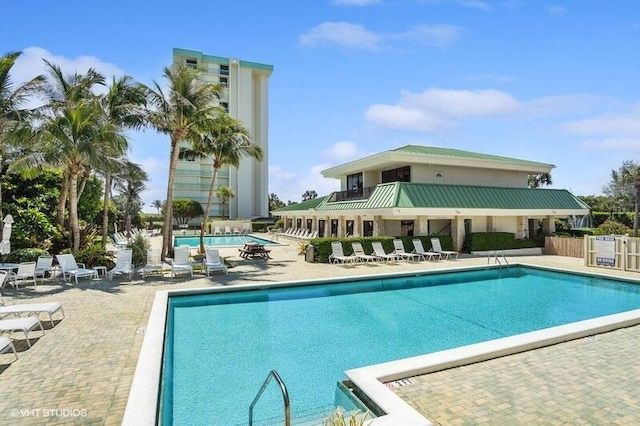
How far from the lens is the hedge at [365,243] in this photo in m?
19.5

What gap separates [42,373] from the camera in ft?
18.9

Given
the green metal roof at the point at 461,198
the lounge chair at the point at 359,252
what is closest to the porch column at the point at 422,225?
the green metal roof at the point at 461,198

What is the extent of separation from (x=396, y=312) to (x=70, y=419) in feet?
26.2

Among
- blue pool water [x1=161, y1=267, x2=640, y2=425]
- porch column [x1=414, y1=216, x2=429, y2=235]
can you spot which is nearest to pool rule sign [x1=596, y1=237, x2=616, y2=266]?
blue pool water [x1=161, y1=267, x2=640, y2=425]

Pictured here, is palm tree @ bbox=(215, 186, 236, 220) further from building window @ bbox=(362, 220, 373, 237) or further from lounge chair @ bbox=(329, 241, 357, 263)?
lounge chair @ bbox=(329, 241, 357, 263)

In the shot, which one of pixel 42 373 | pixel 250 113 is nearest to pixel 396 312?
pixel 42 373

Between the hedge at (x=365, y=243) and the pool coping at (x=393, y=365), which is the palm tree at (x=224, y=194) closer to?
the hedge at (x=365, y=243)

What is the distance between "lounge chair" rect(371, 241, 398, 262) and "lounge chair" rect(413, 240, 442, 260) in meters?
1.37

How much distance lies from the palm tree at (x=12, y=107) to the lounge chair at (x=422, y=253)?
18.1 meters

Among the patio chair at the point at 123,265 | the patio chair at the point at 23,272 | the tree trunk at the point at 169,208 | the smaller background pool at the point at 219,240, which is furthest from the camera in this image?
the smaller background pool at the point at 219,240

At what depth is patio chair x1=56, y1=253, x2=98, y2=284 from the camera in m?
13.5

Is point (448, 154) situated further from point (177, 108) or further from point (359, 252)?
point (177, 108)

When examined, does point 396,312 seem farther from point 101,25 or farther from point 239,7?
point 101,25

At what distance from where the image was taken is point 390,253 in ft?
67.9
